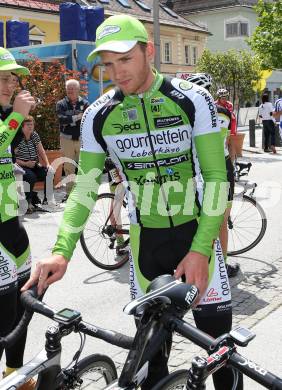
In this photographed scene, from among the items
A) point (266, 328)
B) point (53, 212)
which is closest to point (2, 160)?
point (266, 328)

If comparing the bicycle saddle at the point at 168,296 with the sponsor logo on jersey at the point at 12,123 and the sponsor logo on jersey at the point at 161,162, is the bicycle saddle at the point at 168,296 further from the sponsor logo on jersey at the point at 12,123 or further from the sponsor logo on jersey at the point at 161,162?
the sponsor logo on jersey at the point at 12,123

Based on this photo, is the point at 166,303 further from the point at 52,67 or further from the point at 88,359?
the point at 52,67

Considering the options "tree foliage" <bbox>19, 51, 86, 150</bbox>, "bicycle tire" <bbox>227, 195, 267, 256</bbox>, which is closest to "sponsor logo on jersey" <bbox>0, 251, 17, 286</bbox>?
"bicycle tire" <bbox>227, 195, 267, 256</bbox>

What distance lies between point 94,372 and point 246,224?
5.03 m

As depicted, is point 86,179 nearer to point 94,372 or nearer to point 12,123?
point 12,123

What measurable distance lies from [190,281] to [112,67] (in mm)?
1001

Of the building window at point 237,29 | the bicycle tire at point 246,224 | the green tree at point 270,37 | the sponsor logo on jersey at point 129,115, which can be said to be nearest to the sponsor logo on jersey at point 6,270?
the sponsor logo on jersey at point 129,115

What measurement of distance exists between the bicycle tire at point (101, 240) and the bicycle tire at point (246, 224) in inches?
58.2

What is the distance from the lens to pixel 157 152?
9.08ft

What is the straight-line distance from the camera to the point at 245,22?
61562mm

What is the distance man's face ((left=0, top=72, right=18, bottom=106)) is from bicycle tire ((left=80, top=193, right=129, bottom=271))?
3.43m

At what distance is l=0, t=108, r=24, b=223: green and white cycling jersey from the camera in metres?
3.33

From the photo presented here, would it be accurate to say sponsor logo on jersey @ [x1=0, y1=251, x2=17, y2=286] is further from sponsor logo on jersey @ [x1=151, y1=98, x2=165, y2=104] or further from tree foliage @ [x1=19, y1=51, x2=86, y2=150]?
tree foliage @ [x1=19, y1=51, x2=86, y2=150]

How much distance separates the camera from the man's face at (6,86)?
132 inches
